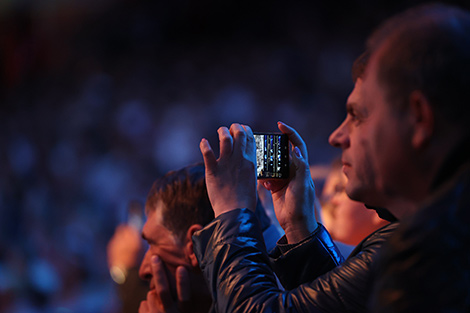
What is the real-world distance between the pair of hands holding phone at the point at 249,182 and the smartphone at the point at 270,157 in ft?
0.06

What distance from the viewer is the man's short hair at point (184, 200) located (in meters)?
1.27

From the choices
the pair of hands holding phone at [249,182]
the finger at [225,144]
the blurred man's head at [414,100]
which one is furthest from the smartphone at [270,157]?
the blurred man's head at [414,100]

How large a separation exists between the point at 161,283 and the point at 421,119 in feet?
3.11

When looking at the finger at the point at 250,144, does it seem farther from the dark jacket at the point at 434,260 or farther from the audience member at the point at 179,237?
the dark jacket at the point at 434,260

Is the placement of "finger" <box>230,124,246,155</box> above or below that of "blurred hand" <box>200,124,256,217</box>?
above

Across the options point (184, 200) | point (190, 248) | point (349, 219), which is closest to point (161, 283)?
point (190, 248)

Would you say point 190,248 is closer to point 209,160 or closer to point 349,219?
point 209,160

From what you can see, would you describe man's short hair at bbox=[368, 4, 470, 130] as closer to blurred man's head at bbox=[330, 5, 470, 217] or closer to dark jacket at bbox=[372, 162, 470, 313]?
blurred man's head at bbox=[330, 5, 470, 217]

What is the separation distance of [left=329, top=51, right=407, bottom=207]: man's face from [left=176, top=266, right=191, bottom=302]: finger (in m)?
0.68

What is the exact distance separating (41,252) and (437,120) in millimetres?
3732

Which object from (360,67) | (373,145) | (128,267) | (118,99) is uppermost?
(118,99)

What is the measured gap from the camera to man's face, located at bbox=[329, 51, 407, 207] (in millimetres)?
596

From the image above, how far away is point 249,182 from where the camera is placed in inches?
36.0

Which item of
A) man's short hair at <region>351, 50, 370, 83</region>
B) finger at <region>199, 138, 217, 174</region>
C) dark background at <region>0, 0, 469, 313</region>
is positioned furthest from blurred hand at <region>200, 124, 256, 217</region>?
dark background at <region>0, 0, 469, 313</region>
